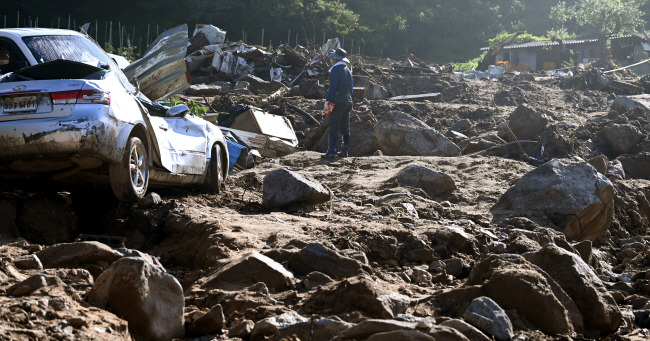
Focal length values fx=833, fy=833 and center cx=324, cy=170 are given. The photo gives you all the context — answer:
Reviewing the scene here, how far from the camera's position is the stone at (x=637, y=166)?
15.1 metres

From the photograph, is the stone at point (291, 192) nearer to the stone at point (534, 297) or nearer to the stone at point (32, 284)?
the stone at point (534, 297)

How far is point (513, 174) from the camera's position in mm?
12547

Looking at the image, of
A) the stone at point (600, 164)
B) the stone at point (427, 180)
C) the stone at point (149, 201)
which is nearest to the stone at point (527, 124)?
the stone at point (600, 164)

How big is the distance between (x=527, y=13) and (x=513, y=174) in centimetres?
6620

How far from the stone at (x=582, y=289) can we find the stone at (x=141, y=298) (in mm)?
2581

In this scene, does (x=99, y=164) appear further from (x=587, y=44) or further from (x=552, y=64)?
(x=587, y=44)

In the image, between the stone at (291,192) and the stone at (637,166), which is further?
the stone at (637,166)

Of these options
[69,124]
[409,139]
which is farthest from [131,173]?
[409,139]

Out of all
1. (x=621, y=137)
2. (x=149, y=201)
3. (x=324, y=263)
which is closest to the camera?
(x=324, y=263)

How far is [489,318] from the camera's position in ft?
14.9

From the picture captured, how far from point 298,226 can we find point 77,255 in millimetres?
2479

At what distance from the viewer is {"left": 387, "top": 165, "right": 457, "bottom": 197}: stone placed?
10.8 metres

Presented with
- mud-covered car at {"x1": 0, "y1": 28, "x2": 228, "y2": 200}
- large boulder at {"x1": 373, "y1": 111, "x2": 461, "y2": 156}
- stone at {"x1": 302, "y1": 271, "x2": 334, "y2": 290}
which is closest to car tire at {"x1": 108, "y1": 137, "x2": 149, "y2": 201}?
mud-covered car at {"x1": 0, "y1": 28, "x2": 228, "y2": 200}

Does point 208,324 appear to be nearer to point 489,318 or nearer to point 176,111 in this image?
point 489,318
